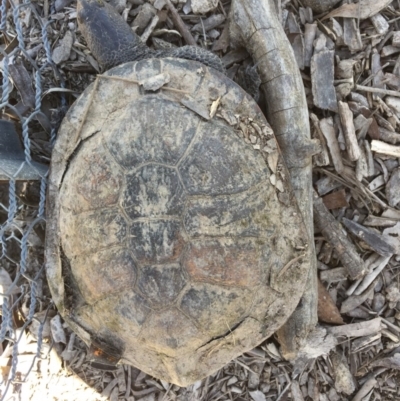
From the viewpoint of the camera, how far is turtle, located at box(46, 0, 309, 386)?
1682mm

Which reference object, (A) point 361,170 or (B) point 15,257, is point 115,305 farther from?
(A) point 361,170

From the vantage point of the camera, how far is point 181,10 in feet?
7.71

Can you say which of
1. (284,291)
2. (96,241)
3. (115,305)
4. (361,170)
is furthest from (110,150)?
(361,170)

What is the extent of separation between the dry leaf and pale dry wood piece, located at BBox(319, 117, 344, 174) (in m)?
0.58

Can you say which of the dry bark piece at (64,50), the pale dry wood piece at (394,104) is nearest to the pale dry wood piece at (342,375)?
the pale dry wood piece at (394,104)

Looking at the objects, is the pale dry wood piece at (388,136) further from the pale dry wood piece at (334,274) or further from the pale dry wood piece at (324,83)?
the pale dry wood piece at (334,274)

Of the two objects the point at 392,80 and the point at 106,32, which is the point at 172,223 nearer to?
the point at 106,32

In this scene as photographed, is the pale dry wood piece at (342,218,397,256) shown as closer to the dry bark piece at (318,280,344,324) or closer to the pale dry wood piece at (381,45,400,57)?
the dry bark piece at (318,280,344,324)

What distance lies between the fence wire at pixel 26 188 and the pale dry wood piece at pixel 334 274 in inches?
60.7

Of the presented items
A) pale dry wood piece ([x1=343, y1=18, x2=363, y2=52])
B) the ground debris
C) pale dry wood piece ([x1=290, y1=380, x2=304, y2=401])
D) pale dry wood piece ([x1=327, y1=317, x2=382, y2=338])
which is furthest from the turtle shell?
pale dry wood piece ([x1=343, y1=18, x2=363, y2=52])

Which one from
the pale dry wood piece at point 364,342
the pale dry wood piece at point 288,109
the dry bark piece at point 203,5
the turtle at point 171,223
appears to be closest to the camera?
the turtle at point 171,223

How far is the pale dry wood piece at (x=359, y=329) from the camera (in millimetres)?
2371

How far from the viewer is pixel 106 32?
2174 millimetres

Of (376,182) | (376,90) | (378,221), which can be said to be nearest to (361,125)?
(376,90)
